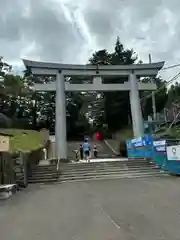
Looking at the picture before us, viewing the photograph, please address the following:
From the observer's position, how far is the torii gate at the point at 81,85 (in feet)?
92.2

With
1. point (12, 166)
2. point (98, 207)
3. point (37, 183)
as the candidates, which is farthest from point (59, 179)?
point (98, 207)

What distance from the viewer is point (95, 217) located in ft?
25.3

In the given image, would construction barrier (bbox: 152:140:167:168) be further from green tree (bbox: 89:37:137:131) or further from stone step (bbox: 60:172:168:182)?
green tree (bbox: 89:37:137:131)

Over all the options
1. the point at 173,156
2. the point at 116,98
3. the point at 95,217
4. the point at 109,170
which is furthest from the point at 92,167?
the point at 116,98

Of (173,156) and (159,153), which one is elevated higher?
(159,153)

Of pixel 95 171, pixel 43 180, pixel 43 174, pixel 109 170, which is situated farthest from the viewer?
pixel 109 170

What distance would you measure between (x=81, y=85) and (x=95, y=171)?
11.3m

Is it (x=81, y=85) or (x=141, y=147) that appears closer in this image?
(x=141, y=147)

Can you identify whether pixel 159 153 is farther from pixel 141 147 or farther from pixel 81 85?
pixel 81 85

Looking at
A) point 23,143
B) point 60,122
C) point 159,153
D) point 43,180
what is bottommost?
point 43,180

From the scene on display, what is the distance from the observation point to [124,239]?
5.64m

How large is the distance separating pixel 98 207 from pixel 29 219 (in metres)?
2.08

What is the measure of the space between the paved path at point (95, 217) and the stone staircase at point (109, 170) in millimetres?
7638

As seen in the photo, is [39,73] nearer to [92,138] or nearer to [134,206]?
[134,206]
